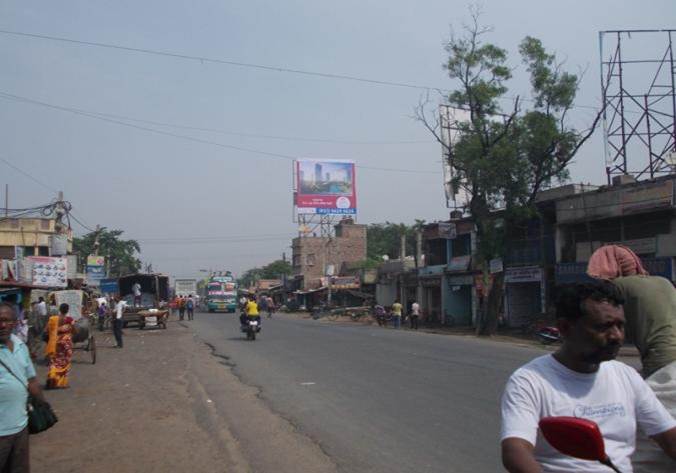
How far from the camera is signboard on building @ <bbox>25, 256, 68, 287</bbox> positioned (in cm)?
2453

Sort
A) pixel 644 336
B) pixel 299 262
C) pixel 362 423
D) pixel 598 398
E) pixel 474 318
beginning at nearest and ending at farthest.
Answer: pixel 598 398, pixel 644 336, pixel 362 423, pixel 474 318, pixel 299 262

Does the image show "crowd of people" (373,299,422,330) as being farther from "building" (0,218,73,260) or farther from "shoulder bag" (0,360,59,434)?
"shoulder bag" (0,360,59,434)

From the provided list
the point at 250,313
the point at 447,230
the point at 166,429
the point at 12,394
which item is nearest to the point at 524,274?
the point at 447,230

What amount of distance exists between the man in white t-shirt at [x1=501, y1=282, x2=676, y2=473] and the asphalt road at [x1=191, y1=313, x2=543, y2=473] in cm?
410

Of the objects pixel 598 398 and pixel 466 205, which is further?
pixel 466 205

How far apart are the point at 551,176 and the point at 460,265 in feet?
35.1

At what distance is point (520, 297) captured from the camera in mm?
34875

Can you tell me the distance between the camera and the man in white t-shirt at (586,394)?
8.64ft

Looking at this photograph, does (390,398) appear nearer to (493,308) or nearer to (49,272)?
(49,272)

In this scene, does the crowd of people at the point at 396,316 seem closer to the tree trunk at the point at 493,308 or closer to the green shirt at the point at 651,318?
the tree trunk at the point at 493,308

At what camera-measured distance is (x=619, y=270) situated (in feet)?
12.4

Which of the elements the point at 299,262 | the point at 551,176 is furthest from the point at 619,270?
the point at 299,262

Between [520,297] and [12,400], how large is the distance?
1271 inches

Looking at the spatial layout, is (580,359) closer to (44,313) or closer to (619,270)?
(619,270)
